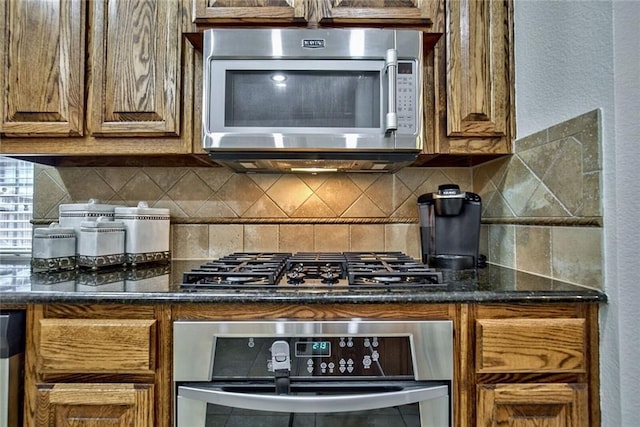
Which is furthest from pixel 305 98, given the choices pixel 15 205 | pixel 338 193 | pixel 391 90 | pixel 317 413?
pixel 15 205

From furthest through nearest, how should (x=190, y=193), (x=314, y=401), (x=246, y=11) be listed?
(x=190, y=193), (x=246, y=11), (x=314, y=401)

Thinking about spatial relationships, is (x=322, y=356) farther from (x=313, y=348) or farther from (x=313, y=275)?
(x=313, y=275)

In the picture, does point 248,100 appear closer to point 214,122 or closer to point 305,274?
point 214,122

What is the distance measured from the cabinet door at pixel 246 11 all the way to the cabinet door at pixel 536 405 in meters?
1.28

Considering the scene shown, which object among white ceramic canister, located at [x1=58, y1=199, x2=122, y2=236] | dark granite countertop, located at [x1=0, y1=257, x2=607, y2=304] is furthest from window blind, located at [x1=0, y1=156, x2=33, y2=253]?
dark granite countertop, located at [x1=0, y1=257, x2=607, y2=304]

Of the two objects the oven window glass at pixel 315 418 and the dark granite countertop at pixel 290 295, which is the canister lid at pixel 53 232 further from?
the oven window glass at pixel 315 418

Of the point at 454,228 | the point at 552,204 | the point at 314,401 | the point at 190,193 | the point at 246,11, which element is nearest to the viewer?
the point at 314,401

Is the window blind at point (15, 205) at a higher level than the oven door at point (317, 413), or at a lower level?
higher

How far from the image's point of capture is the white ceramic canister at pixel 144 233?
1358mm

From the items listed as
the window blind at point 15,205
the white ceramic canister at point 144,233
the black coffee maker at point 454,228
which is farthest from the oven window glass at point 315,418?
the window blind at point 15,205

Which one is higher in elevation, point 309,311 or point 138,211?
point 138,211

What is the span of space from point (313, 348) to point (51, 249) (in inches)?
37.4

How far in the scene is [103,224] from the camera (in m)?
1.28

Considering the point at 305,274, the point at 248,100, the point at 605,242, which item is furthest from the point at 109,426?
the point at 605,242
